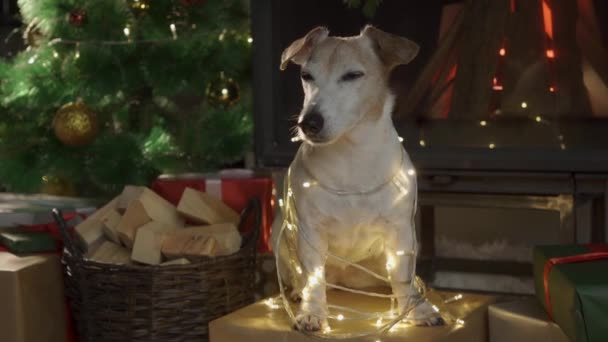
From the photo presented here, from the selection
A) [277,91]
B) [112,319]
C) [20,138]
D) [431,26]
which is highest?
[431,26]

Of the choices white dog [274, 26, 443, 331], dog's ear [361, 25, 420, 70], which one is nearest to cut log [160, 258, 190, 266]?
white dog [274, 26, 443, 331]

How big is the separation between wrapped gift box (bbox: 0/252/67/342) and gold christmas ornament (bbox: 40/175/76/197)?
742 millimetres

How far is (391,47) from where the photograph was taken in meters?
1.25

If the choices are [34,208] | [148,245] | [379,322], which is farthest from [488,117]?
[34,208]

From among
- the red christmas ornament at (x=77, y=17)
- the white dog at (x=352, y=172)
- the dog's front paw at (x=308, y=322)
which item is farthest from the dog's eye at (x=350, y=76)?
the red christmas ornament at (x=77, y=17)

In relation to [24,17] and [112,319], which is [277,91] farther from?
[24,17]

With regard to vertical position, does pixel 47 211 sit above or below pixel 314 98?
below

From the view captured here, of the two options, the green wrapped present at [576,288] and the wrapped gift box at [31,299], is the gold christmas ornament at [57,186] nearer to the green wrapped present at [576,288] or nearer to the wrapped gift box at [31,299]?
the wrapped gift box at [31,299]

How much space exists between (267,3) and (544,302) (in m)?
0.85

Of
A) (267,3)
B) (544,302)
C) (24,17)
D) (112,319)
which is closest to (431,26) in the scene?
(267,3)

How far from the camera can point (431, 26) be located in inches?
69.6

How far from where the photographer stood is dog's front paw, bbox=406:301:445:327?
1282 mm

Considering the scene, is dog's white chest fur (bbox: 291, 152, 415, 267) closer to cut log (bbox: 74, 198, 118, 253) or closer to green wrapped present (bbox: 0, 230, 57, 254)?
cut log (bbox: 74, 198, 118, 253)

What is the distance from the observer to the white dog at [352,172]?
1229 mm
